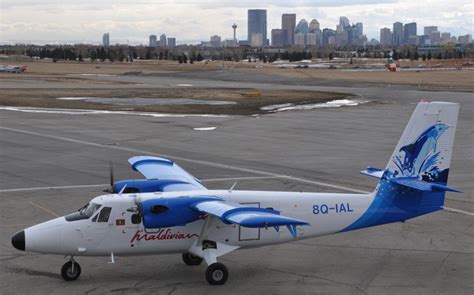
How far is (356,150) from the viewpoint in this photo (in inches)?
1678

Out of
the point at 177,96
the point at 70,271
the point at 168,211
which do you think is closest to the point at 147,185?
the point at 168,211

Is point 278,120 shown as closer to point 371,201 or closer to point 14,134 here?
point 14,134

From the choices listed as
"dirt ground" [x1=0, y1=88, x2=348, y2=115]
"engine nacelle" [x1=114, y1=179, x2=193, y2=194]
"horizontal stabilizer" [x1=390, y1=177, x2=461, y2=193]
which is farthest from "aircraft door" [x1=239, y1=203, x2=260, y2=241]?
"dirt ground" [x1=0, y1=88, x2=348, y2=115]

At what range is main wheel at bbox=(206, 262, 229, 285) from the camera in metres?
17.9

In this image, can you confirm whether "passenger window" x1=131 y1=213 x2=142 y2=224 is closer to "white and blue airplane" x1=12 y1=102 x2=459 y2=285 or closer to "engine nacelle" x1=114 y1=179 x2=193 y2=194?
"white and blue airplane" x1=12 y1=102 x2=459 y2=285

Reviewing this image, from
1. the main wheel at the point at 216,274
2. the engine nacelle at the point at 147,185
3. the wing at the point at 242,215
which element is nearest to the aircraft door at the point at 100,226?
the engine nacelle at the point at 147,185

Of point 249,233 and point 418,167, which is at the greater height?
point 418,167

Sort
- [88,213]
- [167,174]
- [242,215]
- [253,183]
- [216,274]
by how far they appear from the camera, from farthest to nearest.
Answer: [253,183] → [167,174] → [88,213] → [216,274] → [242,215]

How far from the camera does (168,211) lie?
705 inches

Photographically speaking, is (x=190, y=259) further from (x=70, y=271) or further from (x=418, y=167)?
(x=418, y=167)

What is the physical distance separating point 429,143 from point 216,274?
290 inches

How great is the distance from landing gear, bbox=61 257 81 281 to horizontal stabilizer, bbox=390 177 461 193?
9315 mm

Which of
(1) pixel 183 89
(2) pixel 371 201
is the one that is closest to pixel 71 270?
(2) pixel 371 201

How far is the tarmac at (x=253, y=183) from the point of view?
18.4 metres
